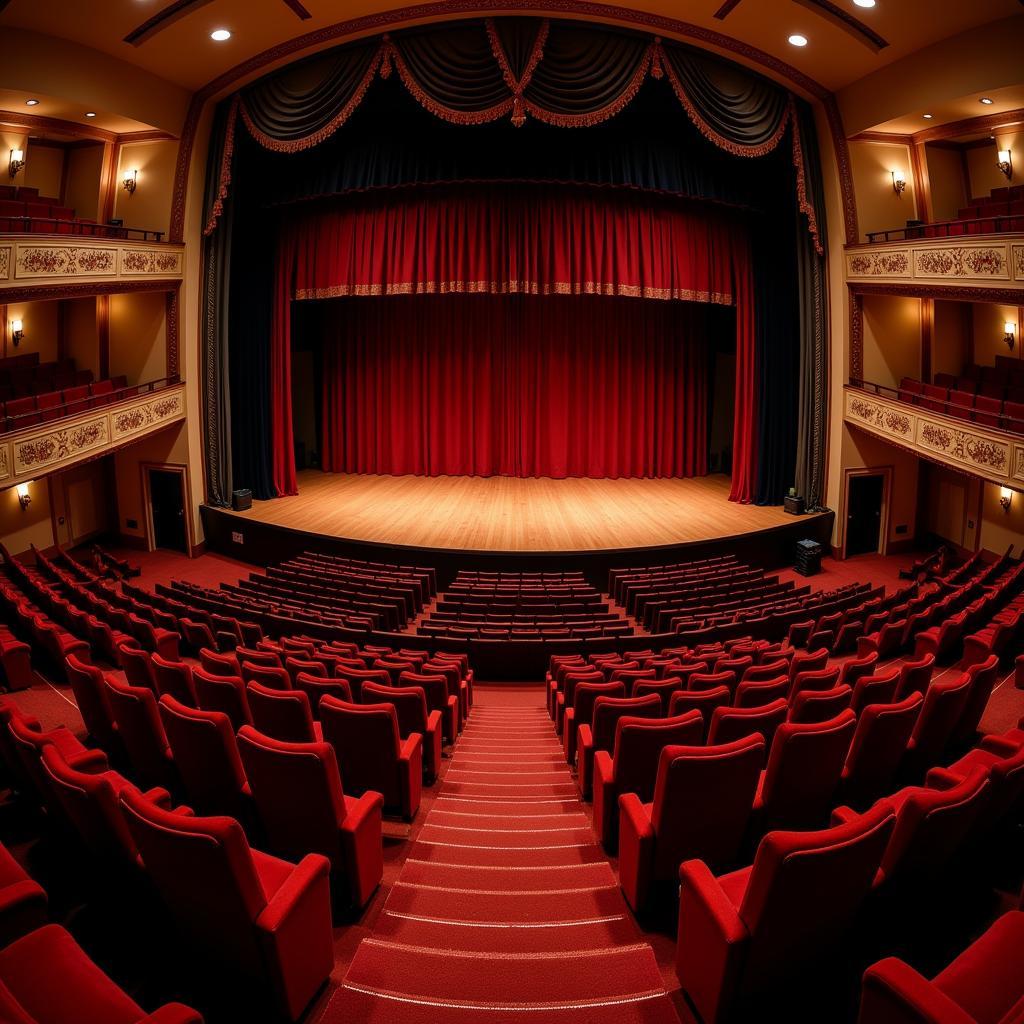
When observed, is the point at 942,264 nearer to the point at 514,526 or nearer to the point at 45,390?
the point at 514,526

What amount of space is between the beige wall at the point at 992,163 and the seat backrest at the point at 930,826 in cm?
1230

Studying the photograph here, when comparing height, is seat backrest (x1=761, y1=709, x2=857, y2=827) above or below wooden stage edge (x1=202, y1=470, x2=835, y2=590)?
above

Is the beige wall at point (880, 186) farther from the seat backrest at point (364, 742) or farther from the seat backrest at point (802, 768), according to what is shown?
the seat backrest at point (364, 742)

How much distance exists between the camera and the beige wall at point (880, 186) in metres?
12.1

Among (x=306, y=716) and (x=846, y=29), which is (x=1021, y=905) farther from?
(x=846, y=29)

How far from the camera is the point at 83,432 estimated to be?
424 inches

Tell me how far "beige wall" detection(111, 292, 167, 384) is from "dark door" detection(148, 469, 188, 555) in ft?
5.31

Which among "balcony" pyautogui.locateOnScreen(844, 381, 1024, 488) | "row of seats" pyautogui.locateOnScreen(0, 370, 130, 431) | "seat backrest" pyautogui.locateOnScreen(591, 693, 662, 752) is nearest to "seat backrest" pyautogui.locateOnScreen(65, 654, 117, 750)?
"seat backrest" pyautogui.locateOnScreen(591, 693, 662, 752)

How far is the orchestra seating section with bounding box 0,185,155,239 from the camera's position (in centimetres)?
991

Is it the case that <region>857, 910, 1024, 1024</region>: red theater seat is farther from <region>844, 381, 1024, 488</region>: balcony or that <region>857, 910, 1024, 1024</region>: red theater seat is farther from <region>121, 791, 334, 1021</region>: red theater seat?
<region>844, 381, 1024, 488</region>: balcony

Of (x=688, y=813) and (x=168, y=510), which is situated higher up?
(x=688, y=813)

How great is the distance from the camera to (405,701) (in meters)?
4.16

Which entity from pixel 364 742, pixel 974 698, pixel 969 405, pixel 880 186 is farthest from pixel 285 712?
pixel 880 186

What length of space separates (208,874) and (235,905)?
0.35ft
